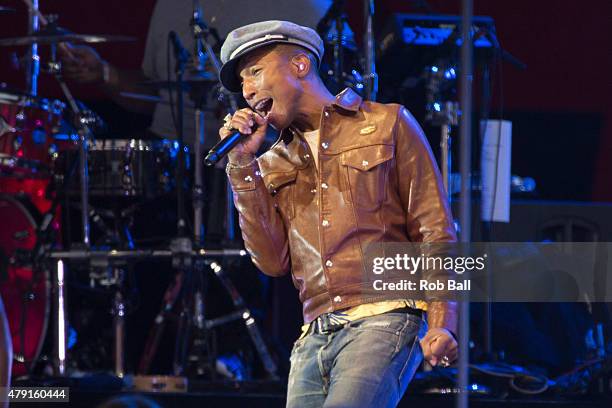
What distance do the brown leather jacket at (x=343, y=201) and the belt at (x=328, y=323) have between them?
2 centimetres

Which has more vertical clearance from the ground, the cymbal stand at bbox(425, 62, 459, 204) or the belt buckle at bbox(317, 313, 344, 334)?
the cymbal stand at bbox(425, 62, 459, 204)

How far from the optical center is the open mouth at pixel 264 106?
3.37 meters

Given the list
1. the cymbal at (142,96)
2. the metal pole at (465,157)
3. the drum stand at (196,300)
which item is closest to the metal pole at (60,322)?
the drum stand at (196,300)

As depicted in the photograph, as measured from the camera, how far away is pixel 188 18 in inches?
260

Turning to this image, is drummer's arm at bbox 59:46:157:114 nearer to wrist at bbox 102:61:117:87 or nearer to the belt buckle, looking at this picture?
wrist at bbox 102:61:117:87

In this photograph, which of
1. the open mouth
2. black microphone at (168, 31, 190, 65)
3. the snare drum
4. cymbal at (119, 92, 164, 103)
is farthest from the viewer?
cymbal at (119, 92, 164, 103)

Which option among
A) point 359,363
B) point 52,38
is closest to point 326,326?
point 359,363

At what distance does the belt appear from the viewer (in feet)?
10.4

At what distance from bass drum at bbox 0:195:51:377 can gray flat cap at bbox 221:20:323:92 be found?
9.50 feet

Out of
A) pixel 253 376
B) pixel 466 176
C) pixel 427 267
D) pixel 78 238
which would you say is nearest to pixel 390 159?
pixel 427 267

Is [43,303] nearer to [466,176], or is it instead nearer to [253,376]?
[253,376]

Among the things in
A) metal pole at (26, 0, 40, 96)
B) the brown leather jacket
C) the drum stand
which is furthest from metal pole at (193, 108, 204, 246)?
the brown leather jacket

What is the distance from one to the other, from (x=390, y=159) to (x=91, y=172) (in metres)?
3.13

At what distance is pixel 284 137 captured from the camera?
11.5 feet
